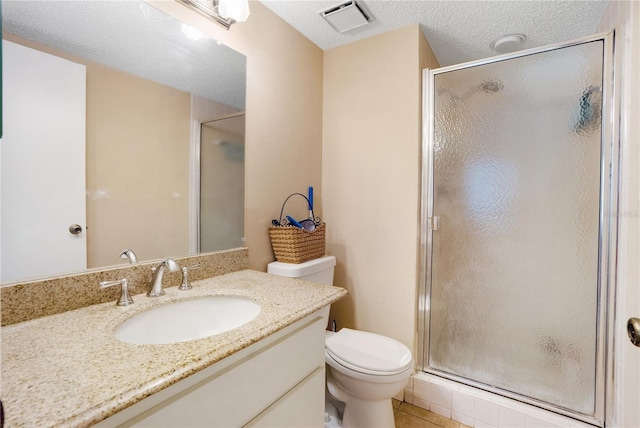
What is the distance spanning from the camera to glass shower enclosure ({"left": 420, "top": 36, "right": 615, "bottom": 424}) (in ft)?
4.51

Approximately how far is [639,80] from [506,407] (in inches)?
60.6

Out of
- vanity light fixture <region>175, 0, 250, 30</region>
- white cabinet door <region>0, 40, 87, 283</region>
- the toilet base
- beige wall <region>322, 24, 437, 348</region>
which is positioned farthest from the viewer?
beige wall <region>322, 24, 437, 348</region>

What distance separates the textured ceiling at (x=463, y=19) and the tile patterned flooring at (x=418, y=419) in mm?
2150

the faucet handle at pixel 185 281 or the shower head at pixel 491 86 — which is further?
the shower head at pixel 491 86

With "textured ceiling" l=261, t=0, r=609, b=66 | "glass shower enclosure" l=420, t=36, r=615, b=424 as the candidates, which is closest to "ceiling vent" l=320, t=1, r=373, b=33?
"textured ceiling" l=261, t=0, r=609, b=66

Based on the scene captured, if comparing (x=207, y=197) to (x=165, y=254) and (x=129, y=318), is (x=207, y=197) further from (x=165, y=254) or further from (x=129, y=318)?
(x=129, y=318)

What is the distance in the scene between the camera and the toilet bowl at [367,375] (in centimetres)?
129

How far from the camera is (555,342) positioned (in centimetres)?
145

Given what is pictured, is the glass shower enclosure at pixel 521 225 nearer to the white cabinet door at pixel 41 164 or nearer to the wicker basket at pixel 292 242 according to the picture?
the wicker basket at pixel 292 242

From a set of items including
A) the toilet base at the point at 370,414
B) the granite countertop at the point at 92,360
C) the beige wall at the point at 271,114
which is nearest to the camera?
the granite countertop at the point at 92,360

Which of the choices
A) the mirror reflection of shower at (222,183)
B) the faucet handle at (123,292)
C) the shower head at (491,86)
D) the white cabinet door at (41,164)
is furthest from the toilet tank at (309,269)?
the shower head at (491,86)

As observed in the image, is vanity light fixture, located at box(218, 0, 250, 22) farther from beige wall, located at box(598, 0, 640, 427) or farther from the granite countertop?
beige wall, located at box(598, 0, 640, 427)

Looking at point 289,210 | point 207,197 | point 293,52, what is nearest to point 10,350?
point 207,197

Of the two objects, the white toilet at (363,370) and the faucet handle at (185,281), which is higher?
the faucet handle at (185,281)
